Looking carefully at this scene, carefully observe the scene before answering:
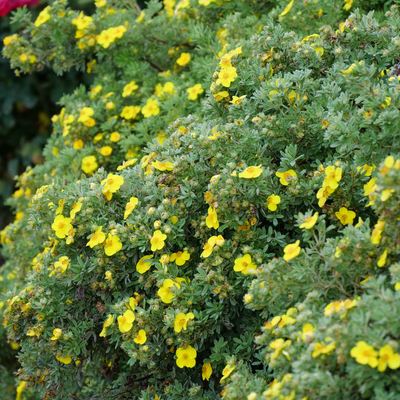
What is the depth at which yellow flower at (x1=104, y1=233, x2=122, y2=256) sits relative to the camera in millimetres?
1809

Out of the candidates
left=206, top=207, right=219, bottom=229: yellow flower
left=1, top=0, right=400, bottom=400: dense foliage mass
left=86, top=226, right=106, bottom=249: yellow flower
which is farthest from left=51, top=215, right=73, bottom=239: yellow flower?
left=206, top=207, right=219, bottom=229: yellow flower

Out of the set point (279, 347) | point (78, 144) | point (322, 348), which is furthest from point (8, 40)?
point (322, 348)

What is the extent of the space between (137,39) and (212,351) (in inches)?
73.9

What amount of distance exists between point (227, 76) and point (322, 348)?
1184 mm

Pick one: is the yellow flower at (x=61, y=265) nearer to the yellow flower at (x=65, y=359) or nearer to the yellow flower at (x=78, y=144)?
the yellow flower at (x=65, y=359)

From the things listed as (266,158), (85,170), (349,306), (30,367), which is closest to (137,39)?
(85,170)

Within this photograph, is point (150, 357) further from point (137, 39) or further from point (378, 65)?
point (137, 39)

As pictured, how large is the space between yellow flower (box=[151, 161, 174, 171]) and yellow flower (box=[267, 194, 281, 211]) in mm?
376

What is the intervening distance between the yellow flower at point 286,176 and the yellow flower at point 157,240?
17.5 inches

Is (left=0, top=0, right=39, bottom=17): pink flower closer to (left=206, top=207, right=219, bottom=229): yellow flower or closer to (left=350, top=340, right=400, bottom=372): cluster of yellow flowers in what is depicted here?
(left=206, top=207, right=219, bottom=229): yellow flower

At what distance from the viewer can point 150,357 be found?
5.76 feet

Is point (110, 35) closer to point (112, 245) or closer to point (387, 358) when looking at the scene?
point (112, 245)

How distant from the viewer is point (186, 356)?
1.76 metres

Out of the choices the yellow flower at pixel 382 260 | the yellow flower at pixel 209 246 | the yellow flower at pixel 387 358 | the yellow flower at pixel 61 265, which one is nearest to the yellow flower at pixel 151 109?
the yellow flower at pixel 61 265
